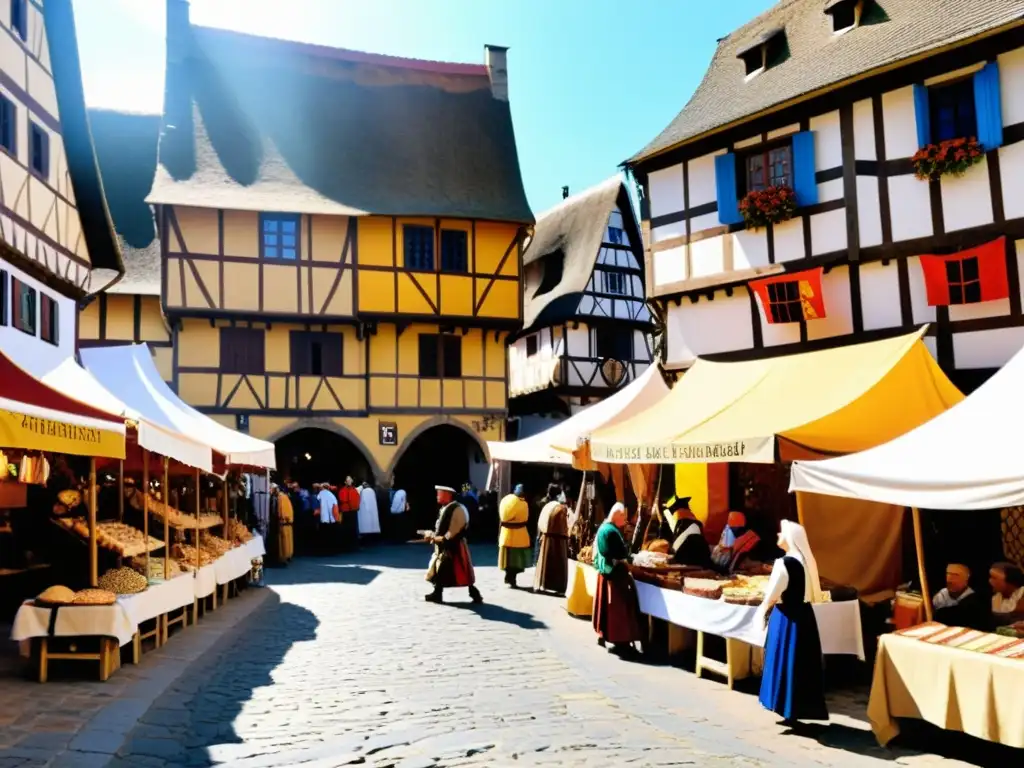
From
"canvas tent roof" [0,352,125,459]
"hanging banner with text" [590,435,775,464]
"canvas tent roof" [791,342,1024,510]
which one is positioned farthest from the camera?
"hanging banner with text" [590,435,775,464]

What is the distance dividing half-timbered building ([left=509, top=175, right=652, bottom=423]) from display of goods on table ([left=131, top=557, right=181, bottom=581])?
2024 centimetres

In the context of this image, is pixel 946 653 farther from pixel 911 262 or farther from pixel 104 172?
pixel 104 172

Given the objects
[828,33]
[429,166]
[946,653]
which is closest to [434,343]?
[429,166]

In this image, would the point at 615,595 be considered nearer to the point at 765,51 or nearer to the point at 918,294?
the point at 918,294

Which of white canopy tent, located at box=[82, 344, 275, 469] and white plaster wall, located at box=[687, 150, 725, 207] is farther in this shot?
white plaster wall, located at box=[687, 150, 725, 207]

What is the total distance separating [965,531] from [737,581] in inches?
160

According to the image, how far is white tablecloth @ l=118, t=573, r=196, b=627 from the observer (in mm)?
9422

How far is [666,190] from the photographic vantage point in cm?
1639

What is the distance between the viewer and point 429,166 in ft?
93.4

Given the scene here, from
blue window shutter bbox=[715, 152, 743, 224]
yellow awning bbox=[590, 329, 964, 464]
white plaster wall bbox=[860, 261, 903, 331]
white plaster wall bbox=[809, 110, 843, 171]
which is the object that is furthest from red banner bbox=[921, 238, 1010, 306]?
blue window shutter bbox=[715, 152, 743, 224]

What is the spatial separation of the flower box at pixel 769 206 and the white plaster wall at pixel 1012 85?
2.96 metres

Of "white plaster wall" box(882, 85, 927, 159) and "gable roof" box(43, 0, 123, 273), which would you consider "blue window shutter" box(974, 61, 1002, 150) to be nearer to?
"white plaster wall" box(882, 85, 927, 159)

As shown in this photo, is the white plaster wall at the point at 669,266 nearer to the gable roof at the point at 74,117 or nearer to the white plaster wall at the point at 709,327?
the white plaster wall at the point at 709,327

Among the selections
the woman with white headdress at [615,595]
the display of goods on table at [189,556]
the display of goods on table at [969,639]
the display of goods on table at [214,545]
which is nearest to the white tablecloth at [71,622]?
the display of goods on table at [189,556]
